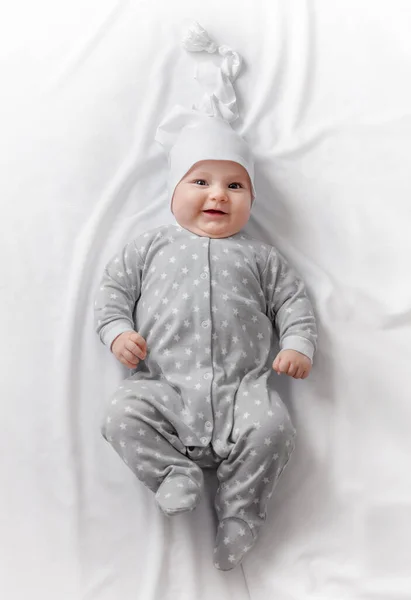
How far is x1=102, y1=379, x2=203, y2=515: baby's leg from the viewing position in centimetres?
119

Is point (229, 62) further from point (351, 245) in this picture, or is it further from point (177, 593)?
point (177, 593)

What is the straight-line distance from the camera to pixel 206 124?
1512 millimetres

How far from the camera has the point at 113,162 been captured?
63.2 inches

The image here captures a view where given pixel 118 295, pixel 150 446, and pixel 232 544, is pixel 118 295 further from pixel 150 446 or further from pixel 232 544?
pixel 232 544

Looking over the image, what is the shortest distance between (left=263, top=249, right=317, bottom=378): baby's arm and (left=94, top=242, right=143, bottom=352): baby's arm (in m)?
0.28

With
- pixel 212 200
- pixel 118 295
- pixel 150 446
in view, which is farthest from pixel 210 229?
pixel 150 446

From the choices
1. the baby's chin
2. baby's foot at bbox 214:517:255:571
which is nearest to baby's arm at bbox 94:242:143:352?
the baby's chin

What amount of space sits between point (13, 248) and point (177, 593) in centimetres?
77

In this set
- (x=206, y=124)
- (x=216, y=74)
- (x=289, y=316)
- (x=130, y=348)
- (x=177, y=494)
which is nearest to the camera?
(x=177, y=494)

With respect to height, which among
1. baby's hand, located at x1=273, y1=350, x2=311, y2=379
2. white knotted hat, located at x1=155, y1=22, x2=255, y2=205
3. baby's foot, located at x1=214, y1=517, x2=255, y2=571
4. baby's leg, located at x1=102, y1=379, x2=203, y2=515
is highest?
Result: white knotted hat, located at x1=155, y1=22, x2=255, y2=205

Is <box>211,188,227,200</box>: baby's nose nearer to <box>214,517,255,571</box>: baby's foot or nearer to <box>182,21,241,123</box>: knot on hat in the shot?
<box>182,21,241,123</box>: knot on hat

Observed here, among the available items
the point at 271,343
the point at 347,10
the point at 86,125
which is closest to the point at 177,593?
the point at 271,343

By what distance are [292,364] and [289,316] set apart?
0.12 meters

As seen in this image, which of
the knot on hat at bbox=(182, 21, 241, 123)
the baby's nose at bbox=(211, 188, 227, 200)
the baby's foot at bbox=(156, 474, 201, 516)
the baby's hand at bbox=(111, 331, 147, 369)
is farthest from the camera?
the knot on hat at bbox=(182, 21, 241, 123)
